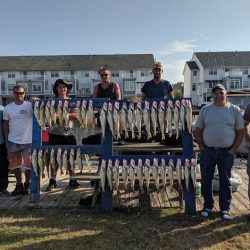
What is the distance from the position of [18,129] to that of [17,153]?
492mm

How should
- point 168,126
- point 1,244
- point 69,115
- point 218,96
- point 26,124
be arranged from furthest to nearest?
point 26,124
point 69,115
point 168,126
point 218,96
point 1,244

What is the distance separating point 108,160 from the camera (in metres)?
5.93

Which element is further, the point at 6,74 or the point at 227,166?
the point at 6,74

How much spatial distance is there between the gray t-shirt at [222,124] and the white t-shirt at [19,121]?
3.25 meters

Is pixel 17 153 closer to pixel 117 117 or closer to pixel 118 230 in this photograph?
pixel 117 117

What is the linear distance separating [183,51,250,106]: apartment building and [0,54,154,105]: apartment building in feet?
33.0

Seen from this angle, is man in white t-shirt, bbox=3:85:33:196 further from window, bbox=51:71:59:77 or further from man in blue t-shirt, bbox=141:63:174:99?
window, bbox=51:71:59:77

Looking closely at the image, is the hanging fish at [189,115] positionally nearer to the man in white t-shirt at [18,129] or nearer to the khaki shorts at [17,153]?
the man in white t-shirt at [18,129]

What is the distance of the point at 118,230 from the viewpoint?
209 inches

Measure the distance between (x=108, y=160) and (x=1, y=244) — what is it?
2053 mm

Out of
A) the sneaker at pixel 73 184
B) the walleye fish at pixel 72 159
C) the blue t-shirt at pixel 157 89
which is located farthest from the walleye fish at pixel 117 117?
the sneaker at pixel 73 184

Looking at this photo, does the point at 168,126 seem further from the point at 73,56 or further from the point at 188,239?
the point at 73,56

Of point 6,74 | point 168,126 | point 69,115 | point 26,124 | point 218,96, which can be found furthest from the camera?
point 6,74

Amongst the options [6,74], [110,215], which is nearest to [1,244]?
[110,215]
